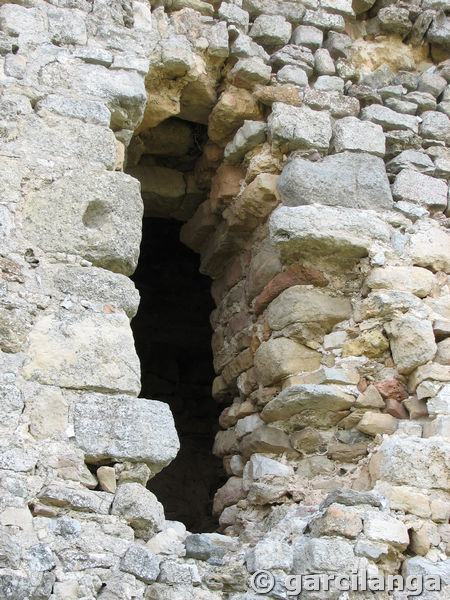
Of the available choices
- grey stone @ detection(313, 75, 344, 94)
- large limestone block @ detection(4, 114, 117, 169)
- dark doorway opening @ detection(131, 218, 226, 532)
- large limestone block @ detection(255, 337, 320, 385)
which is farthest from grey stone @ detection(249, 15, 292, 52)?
dark doorway opening @ detection(131, 218, 226, 532)

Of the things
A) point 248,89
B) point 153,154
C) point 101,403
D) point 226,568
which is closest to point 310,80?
point 248,89

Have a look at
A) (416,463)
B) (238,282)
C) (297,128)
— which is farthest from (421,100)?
(416,463)

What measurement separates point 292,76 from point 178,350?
3.14 metres

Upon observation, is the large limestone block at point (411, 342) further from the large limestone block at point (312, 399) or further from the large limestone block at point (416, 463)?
the large limestone block at point (416, 463)

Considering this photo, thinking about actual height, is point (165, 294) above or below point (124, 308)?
above

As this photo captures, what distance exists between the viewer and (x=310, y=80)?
4598 mm

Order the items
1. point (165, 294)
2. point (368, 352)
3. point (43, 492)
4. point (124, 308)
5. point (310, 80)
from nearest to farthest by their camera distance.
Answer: point (43, 492) → point (124, 308) → point (368, 352) → point (310, 80) → point (165, 294)

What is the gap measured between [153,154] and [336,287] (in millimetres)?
1567

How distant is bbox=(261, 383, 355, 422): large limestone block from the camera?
145 inches

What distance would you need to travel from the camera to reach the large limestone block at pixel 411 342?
3.69 m

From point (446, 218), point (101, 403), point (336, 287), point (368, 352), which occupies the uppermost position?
point (446, 218)

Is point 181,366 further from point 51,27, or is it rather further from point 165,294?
point 51,27

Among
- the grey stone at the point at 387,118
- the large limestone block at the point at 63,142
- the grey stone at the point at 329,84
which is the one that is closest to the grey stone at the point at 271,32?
the grey stone at the point at 329,84

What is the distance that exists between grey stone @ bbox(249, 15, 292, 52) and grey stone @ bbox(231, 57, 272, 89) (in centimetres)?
17
